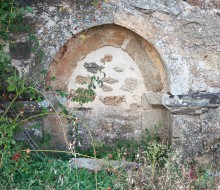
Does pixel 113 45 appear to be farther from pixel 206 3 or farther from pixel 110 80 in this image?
pixel 206 3

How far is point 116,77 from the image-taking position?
600 centimetres

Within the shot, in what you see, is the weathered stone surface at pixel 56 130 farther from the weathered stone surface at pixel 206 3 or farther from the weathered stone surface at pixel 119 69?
the weathered stone surface at pixel 206 3

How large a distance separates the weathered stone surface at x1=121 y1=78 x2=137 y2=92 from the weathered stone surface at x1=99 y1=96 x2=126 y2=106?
124mm

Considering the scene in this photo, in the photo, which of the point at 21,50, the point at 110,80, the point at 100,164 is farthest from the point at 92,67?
the point at 100,164

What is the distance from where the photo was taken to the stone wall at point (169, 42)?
5496mm

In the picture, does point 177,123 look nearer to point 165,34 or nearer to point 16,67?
point 165,34

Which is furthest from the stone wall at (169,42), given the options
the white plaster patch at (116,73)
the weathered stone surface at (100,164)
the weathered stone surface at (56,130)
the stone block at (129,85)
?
the weathered stone surface at (100,164)

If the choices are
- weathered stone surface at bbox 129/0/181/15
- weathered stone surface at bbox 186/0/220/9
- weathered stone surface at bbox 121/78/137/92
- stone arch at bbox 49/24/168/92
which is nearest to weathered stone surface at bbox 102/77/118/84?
weathered stone surface at bbox 121/78/137/92

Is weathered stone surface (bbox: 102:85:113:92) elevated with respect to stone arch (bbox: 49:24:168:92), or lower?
lower

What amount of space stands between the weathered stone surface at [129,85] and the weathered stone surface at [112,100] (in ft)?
0.41

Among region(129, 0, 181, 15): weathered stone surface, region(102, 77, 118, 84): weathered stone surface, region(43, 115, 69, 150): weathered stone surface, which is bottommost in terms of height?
region(43, 115, 69, 150): weathered stone surface

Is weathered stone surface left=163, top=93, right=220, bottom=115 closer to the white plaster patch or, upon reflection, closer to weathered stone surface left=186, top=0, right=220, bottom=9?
the white plaster patch

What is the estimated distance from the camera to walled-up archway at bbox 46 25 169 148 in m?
5.84

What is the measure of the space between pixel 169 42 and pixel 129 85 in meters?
0.79
